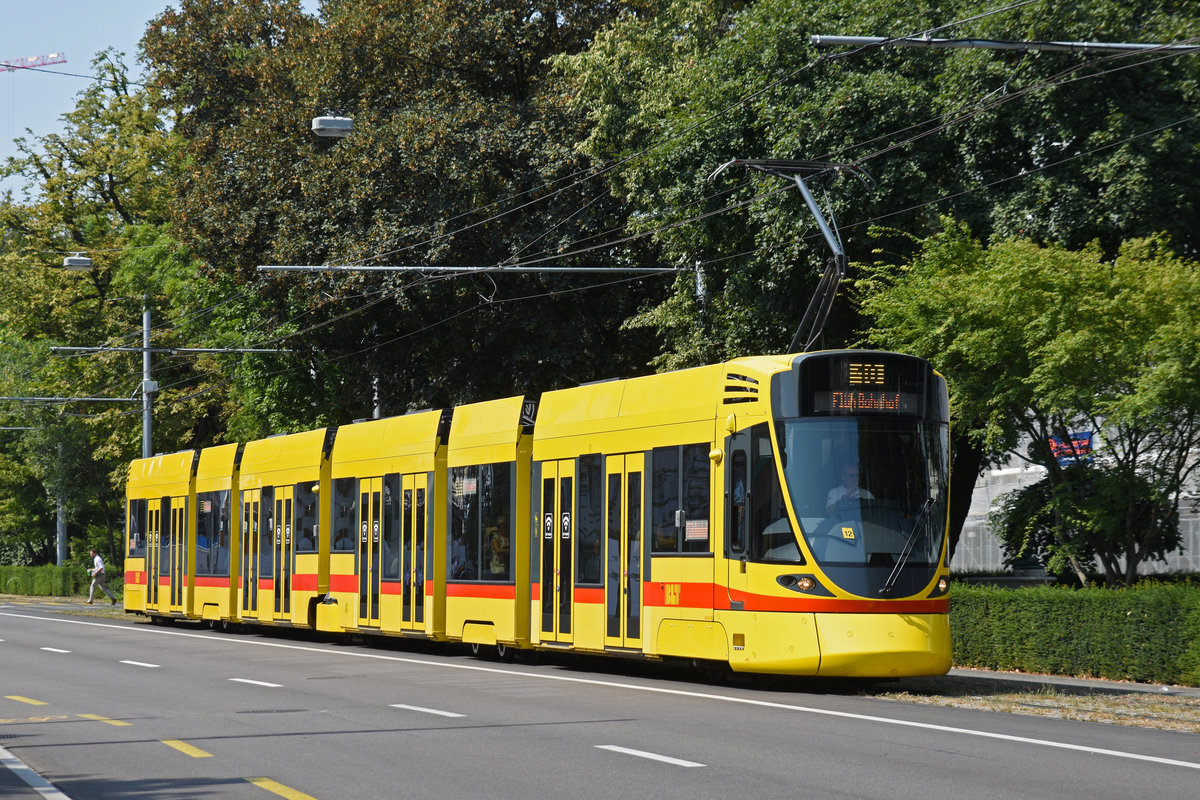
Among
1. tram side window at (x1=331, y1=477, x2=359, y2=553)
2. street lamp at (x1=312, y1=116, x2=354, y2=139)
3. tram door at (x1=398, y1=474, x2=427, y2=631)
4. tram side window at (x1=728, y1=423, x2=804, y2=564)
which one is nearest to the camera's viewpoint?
tram side window at (x1=728, y1=423, x2=804, y2=564)

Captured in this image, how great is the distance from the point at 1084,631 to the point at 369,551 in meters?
11.2

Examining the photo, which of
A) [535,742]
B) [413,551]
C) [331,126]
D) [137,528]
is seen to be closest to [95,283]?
[137,528]

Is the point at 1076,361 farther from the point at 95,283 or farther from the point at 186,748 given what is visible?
the point at 95,283

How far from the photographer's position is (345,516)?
25703 mm

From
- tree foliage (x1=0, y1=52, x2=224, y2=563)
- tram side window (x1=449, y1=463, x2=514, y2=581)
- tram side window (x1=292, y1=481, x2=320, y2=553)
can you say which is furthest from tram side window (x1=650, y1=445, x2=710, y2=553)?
tree foliage (x1=0, y1=52, x2=224, y2=563)

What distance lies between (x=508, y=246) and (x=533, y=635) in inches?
603

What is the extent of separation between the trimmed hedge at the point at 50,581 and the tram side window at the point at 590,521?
42.9m

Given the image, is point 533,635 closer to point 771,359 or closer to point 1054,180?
point 771,359

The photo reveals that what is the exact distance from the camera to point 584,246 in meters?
33.4

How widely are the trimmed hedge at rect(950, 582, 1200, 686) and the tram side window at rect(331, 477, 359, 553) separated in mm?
9806

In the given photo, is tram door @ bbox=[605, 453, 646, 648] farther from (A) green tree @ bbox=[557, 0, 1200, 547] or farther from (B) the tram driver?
(A) green tree @ bbox=[557, 0, 1200, 547]

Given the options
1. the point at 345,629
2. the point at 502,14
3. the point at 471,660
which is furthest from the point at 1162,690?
the point at 502,14

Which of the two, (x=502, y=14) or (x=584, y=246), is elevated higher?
(x=502, y=14)

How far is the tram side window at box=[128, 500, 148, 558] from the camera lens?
36591mm
